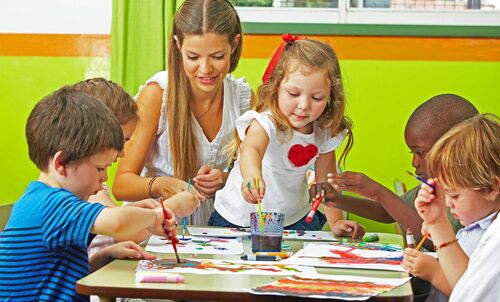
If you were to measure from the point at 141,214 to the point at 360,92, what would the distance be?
88.8 inches

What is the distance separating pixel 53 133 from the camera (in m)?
1.89

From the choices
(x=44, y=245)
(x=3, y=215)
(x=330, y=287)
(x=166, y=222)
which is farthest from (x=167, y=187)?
(x=330, y=287)

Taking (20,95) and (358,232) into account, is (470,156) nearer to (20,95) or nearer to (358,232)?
(358,232)

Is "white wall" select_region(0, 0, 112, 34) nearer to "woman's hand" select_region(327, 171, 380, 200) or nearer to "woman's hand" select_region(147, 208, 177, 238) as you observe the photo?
"woman's hand" select_region(327, 171, 380, 200)

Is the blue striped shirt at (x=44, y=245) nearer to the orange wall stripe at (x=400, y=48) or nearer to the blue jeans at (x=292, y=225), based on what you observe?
the blue jeans at (x=292, y=225)

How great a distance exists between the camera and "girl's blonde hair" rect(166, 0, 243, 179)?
2893 mm

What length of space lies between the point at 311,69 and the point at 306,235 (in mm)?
477

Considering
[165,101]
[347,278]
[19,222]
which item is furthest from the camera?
[165,101]

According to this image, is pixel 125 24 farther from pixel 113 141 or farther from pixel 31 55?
pixel 113 141

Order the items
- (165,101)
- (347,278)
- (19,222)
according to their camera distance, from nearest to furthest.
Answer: (347,278)
(19,222)
(165,101)

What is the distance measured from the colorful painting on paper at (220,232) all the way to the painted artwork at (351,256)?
247 mm

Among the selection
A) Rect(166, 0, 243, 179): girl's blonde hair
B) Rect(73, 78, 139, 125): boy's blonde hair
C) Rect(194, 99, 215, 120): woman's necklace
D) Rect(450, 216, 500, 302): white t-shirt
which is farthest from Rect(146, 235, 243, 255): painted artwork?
Rect(194, 99, 215, 120): woman's necklace

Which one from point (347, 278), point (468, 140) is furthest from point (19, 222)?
point (468, 140)

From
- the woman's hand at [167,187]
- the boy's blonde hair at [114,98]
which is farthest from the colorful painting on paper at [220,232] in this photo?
the boy's blonde hair at [114,98]
